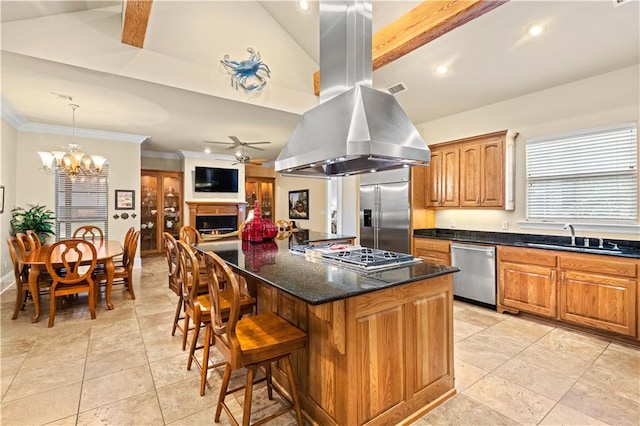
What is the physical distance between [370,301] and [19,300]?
425 cm

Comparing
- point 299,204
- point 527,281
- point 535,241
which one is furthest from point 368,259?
point 299,204

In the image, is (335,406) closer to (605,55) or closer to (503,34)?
(503,34)

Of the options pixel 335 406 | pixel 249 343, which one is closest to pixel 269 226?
pixel 249 343

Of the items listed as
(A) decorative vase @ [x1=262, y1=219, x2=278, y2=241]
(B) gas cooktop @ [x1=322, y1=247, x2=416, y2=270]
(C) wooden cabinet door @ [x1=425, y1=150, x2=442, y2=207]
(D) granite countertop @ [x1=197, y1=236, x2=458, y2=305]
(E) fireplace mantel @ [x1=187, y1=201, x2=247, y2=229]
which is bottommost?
(D) granite countertop @ [x1=197, y1=236, x2=458, y2=305]

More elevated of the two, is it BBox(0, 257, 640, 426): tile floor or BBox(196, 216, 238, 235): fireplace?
BBox(196, 216, 238, 235): fireplace

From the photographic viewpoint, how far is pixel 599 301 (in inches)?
116

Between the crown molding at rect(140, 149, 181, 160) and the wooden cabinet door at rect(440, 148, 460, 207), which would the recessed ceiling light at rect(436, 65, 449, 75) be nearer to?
the wooden cabinet door at rect(440, 148, 460, 207)

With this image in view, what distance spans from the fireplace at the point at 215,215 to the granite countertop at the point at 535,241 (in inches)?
209

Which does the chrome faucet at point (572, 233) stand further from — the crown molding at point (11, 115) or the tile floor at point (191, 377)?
A: the crown molding at point (11, 115)

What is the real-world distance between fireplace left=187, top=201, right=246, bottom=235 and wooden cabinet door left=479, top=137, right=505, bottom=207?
6043mm

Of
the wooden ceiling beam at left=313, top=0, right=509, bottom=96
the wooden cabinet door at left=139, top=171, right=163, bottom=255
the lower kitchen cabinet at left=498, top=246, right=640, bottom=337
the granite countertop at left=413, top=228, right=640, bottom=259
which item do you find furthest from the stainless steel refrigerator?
the wooden cabinet door at left=139, top=171, right=163, bottom=255

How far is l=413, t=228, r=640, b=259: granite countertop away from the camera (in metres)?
3.02

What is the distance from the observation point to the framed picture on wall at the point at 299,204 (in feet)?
27.5

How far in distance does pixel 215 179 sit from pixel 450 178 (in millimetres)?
5894
